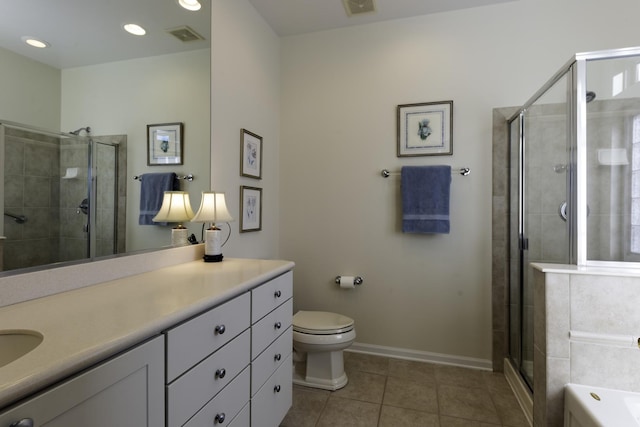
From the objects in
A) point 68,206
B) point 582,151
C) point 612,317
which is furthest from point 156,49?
point 612,317

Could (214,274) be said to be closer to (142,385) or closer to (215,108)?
(142,385)

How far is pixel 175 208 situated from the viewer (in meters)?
1.60

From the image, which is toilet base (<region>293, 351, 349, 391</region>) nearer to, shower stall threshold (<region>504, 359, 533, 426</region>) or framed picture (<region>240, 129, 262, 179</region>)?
shower stall threshold (<region>504, 359, 533, 426</region>)

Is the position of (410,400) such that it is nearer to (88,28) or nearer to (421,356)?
(421,356)

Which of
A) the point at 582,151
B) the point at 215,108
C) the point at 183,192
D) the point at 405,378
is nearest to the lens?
the point at 582,151

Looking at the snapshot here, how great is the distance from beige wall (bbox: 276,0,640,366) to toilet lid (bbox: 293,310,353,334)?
0.42 metres

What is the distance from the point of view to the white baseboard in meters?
2.31

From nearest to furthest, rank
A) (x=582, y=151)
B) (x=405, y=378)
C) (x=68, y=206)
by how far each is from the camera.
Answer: (x=68, y=206) → (x=582, y=151) → (x=405, y=378)

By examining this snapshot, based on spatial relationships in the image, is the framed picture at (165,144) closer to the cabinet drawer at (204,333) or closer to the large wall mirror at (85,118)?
the large wall mirror at (85,118)

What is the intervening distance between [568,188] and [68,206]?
218cm

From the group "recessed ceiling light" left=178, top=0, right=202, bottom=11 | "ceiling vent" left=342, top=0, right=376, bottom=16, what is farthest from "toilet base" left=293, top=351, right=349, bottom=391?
"ceiling vent" left=342, top=0, right=376, bottom=16

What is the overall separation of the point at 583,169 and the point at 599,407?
3.30 feet

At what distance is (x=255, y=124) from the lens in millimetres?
2375

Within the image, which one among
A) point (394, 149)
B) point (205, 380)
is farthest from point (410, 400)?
point (394, 149)
